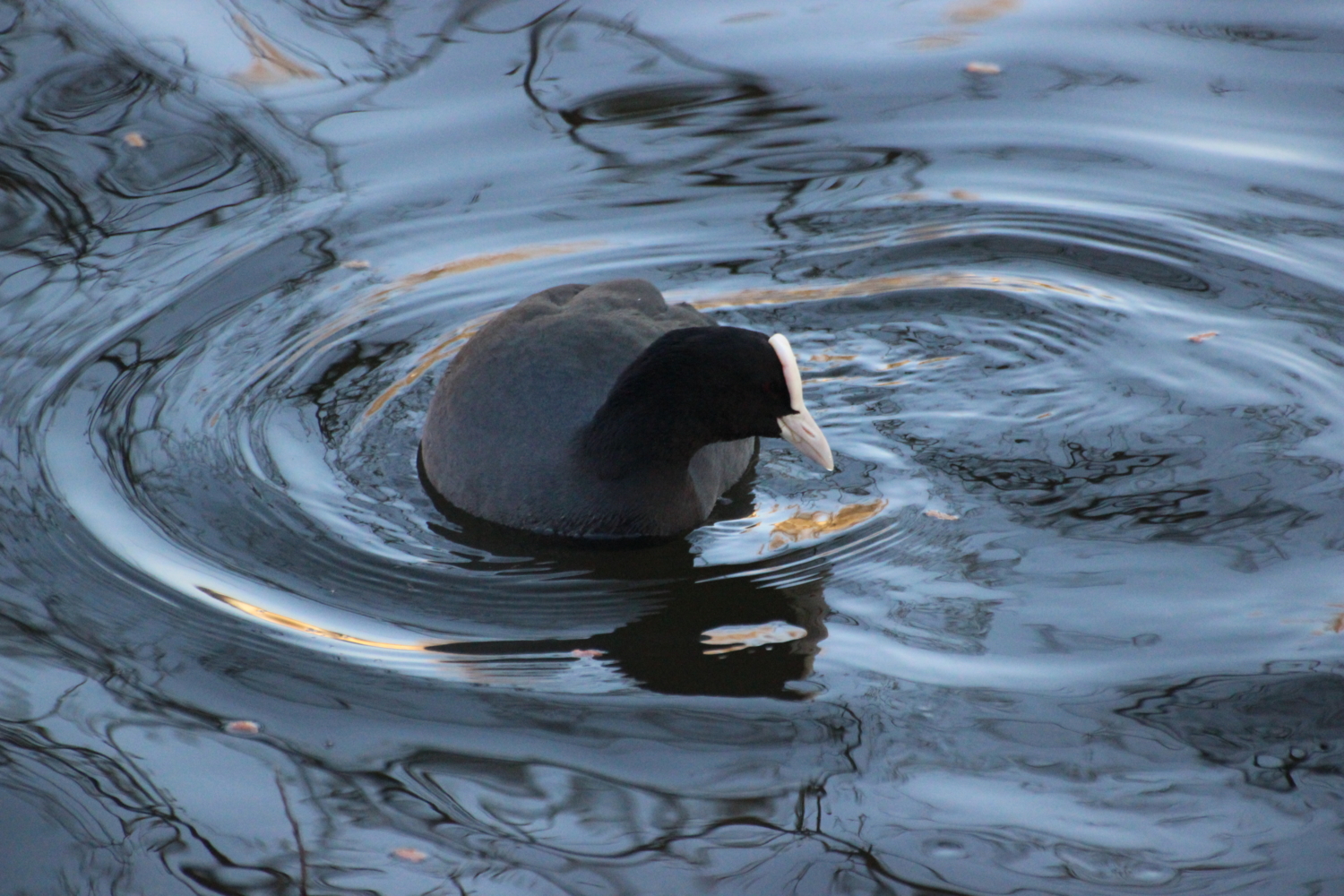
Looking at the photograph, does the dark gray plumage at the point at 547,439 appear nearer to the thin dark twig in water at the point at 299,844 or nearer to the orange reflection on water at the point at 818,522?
the orange reflection on water at the point at 818,522

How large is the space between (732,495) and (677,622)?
921 mm

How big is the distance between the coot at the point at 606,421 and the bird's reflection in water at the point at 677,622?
84 mm

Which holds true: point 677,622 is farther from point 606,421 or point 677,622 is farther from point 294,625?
point 294,625

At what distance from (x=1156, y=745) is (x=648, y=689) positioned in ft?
4.34

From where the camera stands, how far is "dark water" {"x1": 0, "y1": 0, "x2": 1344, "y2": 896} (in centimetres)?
381

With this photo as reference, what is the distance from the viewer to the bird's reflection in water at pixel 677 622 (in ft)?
14.4

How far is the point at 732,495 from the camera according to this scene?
549 cm

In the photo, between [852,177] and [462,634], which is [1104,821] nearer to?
[462,634]

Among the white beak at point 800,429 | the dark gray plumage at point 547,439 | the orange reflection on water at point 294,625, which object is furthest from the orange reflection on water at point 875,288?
the orange reflection on water at point 294,625

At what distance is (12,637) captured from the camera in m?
4.54

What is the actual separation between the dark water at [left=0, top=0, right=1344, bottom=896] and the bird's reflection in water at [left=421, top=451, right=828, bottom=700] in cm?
2

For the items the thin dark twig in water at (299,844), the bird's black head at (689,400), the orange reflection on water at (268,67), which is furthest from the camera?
the orange reflection on water at (268,67)

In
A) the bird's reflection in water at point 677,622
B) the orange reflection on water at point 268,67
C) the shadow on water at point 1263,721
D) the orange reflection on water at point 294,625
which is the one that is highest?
the orange reflection on water at point 268,67

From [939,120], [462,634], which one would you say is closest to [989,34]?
[939,120]
